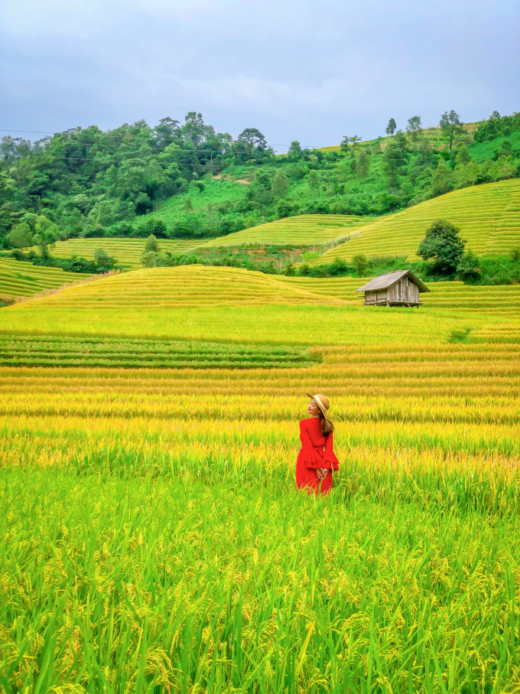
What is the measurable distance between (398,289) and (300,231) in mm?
40342

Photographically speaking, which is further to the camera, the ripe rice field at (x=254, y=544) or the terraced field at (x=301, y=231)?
the terraced field at (x=301, y=231)

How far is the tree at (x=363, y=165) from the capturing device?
101231 millimetres

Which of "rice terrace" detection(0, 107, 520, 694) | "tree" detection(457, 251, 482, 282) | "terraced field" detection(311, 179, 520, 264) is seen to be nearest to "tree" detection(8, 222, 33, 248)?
"rice terrace" detection(0, 107, 520, 694)

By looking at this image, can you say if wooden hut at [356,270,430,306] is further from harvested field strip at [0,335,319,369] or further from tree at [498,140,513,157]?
tree at [498,140,513,157]

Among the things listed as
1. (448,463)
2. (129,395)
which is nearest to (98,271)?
(129,395)

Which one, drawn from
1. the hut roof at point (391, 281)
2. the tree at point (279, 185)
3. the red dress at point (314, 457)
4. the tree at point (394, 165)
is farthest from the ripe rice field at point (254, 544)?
the tree at point (394, 165)

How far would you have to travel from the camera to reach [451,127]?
120125 millimetres

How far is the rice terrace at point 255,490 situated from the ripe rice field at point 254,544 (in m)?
0.02

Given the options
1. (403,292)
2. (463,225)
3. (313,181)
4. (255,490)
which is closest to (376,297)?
(403,292)

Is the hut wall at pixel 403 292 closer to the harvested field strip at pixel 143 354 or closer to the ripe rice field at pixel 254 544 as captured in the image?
the harvested field strip at pixel 143 354

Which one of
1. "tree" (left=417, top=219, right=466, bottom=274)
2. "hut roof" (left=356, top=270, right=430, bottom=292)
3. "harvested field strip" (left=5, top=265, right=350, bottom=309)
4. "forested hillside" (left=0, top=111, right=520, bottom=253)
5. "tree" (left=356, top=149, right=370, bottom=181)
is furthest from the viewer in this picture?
"tree" (left=356, top=149, right=370, bottom=181)

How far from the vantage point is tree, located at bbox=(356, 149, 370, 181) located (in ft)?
332

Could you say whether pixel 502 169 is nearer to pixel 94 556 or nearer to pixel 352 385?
pixel 352 385

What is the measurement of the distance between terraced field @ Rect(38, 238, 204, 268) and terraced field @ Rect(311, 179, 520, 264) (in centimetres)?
2452
